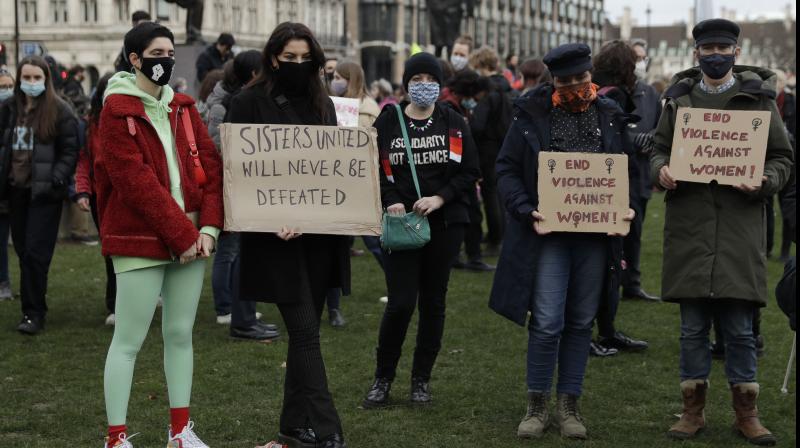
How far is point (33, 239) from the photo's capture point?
31.4 feet

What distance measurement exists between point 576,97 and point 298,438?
2.33 m

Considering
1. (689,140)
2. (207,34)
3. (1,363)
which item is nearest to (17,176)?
(1,363)

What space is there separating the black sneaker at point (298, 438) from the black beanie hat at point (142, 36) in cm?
211

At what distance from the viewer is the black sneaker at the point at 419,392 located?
24.2ft

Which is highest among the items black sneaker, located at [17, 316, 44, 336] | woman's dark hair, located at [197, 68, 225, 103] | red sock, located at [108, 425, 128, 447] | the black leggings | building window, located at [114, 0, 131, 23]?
building window, located at [114, 0, 131, 23]

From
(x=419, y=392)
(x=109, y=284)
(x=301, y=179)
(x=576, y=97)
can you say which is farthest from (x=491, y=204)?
(x=301, y=179)

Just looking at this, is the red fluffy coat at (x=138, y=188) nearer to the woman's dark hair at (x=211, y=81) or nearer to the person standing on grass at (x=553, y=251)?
the person standing on grass at (x=553, y=251)

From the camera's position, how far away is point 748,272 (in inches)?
256

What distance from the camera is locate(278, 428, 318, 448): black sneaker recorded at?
6293 millimetres

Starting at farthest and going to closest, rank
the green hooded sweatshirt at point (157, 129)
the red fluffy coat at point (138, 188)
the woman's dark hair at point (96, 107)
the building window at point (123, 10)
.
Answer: the building window at point (123, 10) < the woman's dark hair at point (96, 107) < the green hooded sweatshirt at point (157, 129) < the red fluffy coat at point (138, 188)

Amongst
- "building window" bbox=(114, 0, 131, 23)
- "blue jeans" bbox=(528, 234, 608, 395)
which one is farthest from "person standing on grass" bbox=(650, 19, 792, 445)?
"building window" bbox=(114, 0, 131, 23)

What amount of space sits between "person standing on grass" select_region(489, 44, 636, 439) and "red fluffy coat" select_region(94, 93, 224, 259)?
1.70 m

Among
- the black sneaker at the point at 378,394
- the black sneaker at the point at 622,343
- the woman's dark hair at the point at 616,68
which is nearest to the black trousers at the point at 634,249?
the black sneaker at the point at 622,343

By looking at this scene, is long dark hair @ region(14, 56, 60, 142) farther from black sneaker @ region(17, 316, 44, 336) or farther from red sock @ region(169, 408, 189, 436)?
red sock @ region(169, 408, 189, 436)
